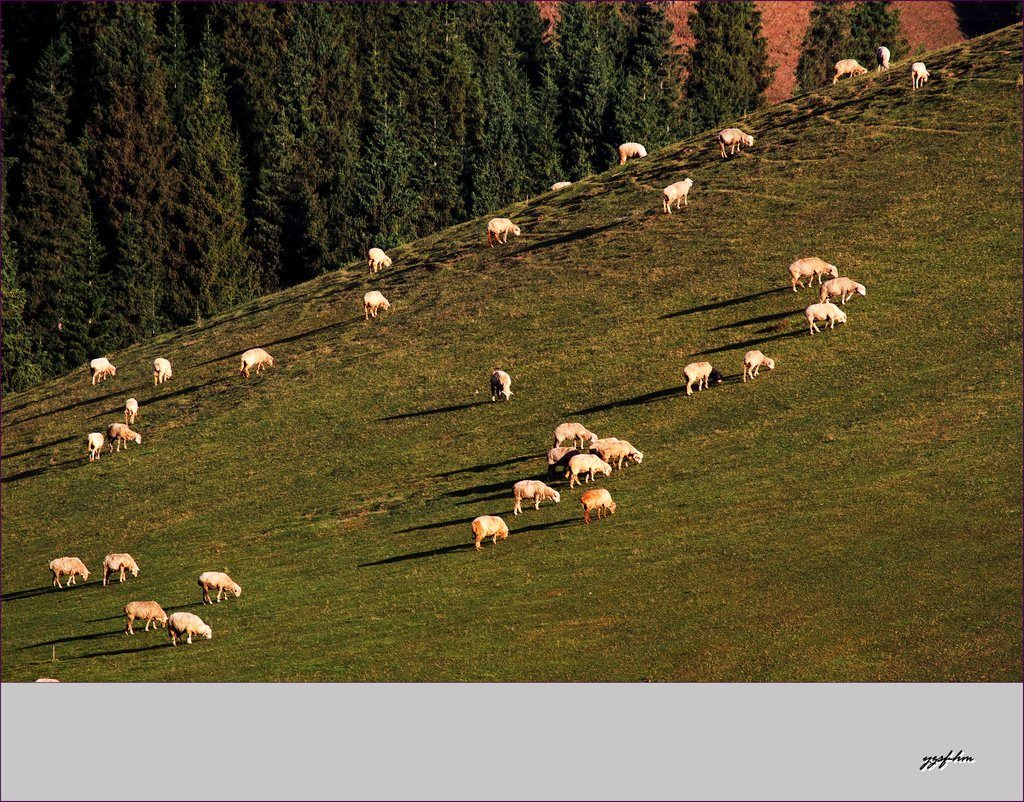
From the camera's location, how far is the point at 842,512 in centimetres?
4631

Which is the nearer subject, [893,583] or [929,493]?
[893,583]

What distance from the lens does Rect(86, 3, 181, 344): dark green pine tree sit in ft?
388

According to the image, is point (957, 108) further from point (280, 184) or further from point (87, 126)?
point (87, 126)

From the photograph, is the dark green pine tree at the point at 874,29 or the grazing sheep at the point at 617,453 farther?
the dark green pine tree at the point at 874,29

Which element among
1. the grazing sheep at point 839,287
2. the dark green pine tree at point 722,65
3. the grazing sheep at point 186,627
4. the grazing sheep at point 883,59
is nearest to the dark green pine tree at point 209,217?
the dark green pine tree at point 722,65

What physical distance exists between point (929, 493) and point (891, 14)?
112 m

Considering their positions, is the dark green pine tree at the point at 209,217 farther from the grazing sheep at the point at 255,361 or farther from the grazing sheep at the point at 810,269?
the grazing sheep at the point at 810,269

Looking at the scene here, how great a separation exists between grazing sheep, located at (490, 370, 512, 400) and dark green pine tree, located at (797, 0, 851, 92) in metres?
97.0

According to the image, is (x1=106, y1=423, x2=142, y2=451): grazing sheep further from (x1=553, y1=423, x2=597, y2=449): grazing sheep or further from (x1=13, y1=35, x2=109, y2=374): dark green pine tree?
(x1=13, y1=35, x2=109, y2=374): dark green pine tree

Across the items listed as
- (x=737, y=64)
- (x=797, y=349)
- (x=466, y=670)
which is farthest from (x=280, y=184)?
(x=466, y=670)

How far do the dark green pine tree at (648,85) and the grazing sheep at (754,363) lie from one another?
259 feet

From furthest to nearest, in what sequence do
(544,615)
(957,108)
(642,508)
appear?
1. (957,108)
2. (642,508)
3. (544,615)

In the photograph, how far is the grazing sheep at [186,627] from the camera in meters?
44.3

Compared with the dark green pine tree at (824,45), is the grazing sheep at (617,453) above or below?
below
